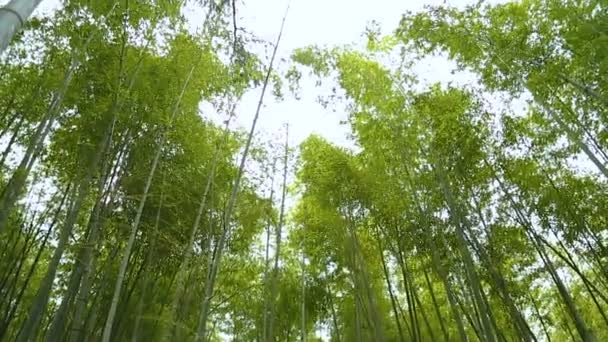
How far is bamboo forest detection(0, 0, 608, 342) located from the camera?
3.96m

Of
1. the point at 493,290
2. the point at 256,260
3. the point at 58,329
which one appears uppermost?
A: the point at 256,260

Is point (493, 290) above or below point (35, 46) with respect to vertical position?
below

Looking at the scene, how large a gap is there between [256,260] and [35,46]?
4.38 meters

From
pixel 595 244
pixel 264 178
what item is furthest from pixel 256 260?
pixel 595 244

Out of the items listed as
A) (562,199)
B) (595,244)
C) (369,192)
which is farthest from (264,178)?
(595,244)

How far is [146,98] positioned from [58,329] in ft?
7.65

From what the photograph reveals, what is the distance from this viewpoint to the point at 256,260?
7.25 m

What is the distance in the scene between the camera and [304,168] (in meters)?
6.83

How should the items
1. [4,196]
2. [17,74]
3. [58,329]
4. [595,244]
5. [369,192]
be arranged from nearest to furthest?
[58,329], [4,196], [17,74], [595,244], [369,192]

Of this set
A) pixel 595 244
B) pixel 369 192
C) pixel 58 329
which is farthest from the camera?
pixel 369 192

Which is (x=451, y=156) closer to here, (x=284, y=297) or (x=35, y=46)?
(x=284, y=297)

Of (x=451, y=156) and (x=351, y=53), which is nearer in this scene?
(x=451, y=156)

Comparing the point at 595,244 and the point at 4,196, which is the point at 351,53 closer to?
the point at 595,244

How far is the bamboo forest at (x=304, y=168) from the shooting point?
13.0ft
